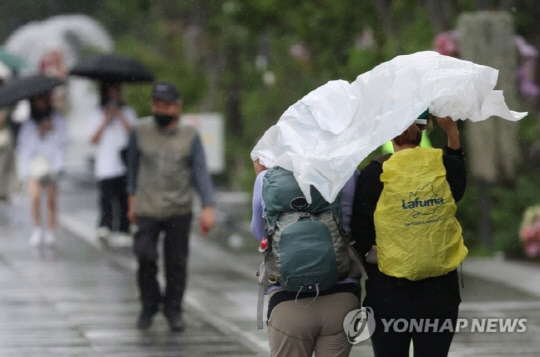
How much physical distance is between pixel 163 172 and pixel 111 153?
6.33 m

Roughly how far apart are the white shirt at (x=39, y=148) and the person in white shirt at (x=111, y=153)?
490mm

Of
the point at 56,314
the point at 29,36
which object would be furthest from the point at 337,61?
the point at 29,36

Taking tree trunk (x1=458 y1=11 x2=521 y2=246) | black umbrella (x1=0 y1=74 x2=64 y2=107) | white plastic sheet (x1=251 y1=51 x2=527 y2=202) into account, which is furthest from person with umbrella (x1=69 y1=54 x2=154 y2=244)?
white plastic sheet (x1=251 y1=51 x2=527 y2=202)

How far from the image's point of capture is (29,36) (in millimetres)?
38000

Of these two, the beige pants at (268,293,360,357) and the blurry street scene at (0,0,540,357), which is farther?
the blurry street scene at (0,0,540,357)

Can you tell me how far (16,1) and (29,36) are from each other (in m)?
7.06

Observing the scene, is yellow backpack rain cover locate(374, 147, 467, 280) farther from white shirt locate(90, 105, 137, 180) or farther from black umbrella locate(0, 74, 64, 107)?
black umbrella locate(0, 74, 64, 107)

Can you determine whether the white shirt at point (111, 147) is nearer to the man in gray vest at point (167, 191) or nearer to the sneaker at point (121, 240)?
the sneaker at point (121, 240)

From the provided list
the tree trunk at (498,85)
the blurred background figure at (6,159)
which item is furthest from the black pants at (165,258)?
the blurred background figure at (6,159)

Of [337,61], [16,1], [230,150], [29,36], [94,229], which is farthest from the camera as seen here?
[16,1]

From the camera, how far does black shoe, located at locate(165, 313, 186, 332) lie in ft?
35.2

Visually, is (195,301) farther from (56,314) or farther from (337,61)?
(337,61)

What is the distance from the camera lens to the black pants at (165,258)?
34.9ft

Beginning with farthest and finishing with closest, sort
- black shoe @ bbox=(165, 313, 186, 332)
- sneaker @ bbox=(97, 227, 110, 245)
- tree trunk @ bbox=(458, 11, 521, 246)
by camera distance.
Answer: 1. sneaker @ bbox=(97, 227, 110, 245)
2. tree trunk @ bbox=(458, 11, 521, 246)
3. black shoe @ bbox=(165, 313, 186, 332)
